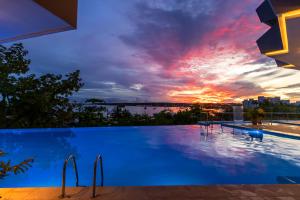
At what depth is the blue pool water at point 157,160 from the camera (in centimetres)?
496

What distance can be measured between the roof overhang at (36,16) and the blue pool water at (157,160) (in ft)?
11.4

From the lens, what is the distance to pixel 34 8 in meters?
2.12

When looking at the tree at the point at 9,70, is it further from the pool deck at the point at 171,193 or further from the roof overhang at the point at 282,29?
the roof overhang at the point at 282,29

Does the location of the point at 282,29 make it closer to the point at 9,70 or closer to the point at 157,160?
the point at 157,160

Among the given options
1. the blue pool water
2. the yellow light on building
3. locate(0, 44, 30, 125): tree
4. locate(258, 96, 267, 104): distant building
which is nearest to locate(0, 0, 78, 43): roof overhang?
the blue pool water

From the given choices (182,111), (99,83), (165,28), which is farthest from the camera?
(99,83)

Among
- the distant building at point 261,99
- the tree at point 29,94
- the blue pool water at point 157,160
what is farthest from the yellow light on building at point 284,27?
the tree at point 29,94

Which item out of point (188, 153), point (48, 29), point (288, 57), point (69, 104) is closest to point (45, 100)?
point (69, 104)

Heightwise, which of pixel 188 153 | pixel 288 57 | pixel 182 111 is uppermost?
pixel 288 57

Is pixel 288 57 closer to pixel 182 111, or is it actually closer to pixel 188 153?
pixel 188 153

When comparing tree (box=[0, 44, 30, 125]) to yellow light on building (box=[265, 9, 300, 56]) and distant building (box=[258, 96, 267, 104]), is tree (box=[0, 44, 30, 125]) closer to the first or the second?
yellow light on building (box=[265, 9, 300, 56])

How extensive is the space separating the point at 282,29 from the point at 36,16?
6.71 meters

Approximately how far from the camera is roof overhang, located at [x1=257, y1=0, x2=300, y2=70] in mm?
4543

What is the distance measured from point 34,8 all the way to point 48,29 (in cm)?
49
